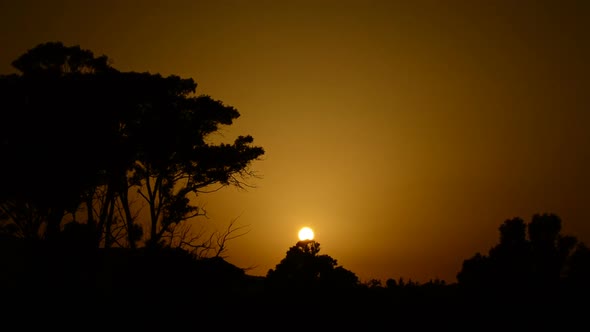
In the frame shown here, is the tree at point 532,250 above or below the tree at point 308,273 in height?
above

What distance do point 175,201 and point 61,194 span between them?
5666 mm

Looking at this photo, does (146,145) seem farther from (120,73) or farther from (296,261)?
(296,261)

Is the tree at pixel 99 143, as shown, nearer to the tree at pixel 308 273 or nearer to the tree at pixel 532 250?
the tree at pixel 308 273

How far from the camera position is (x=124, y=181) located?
2761 cm

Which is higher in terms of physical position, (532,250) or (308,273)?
(532,250)

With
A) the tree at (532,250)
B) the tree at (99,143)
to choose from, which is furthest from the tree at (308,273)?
the tree at (532,250)

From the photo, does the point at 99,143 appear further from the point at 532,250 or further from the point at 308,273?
the point at 532,250

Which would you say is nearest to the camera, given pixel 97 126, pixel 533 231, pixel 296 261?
pixel 296 261

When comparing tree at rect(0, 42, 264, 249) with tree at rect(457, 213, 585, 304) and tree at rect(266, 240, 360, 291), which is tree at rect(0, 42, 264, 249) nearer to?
tree at rect(266, 240, 360, 291)

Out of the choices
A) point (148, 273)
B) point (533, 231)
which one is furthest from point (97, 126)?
point (533, 231)

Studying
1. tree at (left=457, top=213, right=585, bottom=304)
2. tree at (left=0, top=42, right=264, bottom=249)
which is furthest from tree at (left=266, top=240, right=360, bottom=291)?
tree at (left=457, top=213, right=585, bottom=304)

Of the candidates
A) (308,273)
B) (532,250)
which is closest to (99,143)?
(308,273)

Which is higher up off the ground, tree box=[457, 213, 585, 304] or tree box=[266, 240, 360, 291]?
tree box=[457, 213, 585, 304]

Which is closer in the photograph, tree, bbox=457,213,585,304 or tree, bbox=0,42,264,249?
tree, bbox=0,42,264,249
